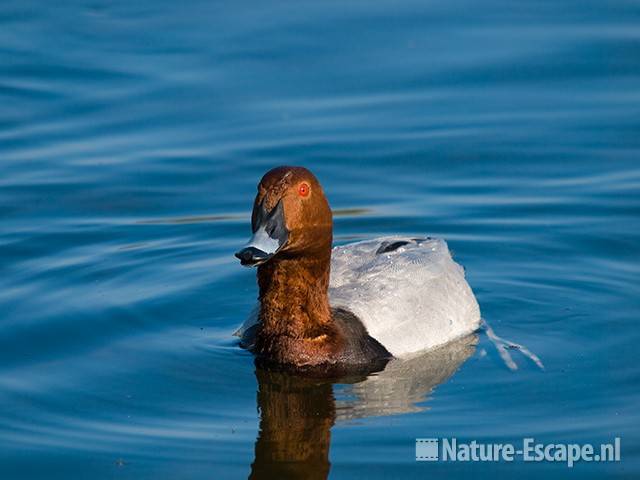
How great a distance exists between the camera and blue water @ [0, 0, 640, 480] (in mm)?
8547

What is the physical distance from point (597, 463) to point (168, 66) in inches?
384

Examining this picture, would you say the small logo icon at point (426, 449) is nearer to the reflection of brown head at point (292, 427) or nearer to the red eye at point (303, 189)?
the reflection of brown head at point (292, 427)

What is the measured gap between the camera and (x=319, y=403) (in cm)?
913

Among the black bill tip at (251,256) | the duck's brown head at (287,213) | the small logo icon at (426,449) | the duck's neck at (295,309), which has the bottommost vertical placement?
the small logo icon at (426,449)

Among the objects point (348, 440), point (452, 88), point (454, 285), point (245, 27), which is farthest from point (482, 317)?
point (245, 27)

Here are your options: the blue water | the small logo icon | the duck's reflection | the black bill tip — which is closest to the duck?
the black bill tip

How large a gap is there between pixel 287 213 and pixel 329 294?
1325 mm

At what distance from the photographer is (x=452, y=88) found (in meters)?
15.7

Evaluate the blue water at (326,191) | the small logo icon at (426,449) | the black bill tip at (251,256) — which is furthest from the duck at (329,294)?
the small logo icon at (426,449)

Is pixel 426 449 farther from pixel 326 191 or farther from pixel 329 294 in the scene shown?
pixel 326 191

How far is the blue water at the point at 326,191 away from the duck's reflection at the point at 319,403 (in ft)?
0.08

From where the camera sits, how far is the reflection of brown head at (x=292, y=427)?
808 centimetres

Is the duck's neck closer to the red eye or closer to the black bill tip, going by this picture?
the red eye

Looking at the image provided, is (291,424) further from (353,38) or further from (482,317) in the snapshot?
(353,38)
